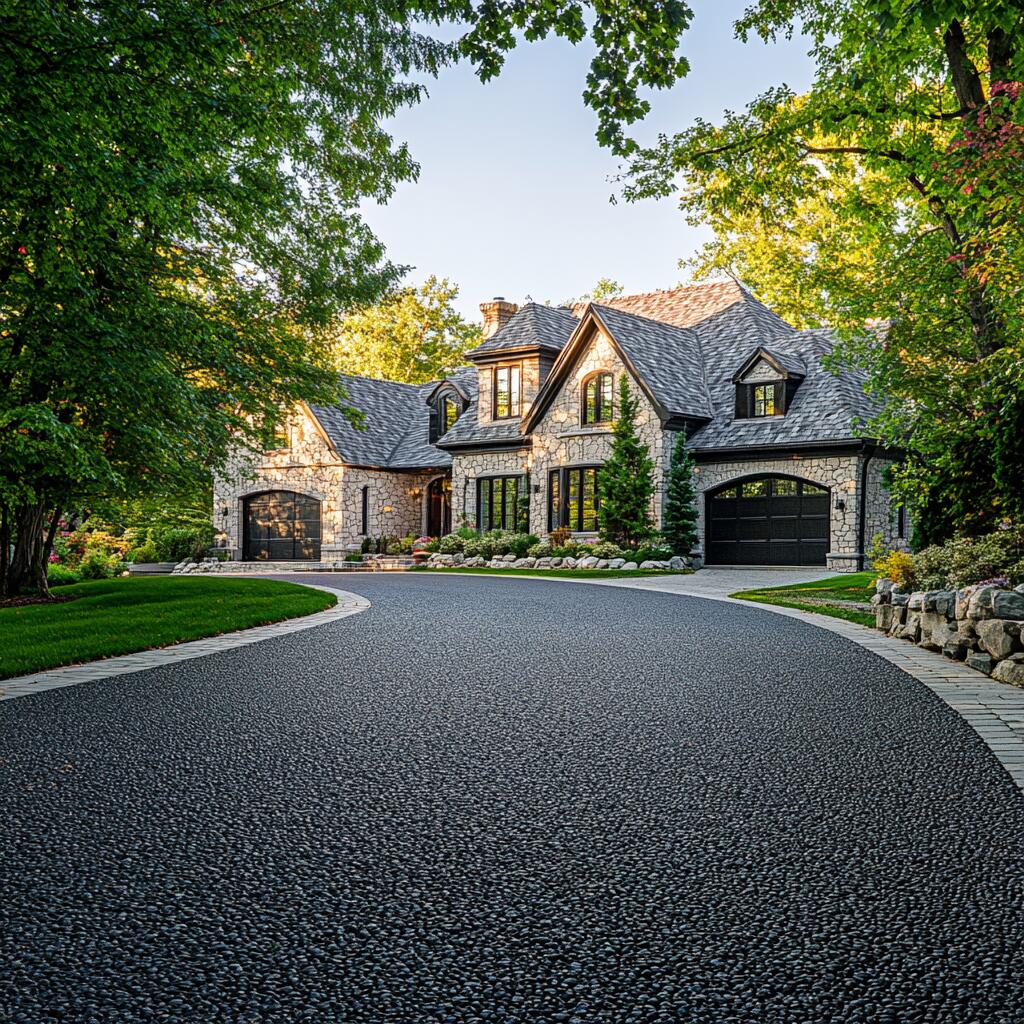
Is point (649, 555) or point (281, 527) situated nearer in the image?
point (649, 555)

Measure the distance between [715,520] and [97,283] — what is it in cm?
1767

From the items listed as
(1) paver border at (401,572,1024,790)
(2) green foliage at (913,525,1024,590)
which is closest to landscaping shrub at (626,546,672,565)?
(1) paver border at (401,572,1024,790)

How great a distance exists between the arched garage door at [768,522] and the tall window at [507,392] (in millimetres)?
7469

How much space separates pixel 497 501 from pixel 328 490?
6166 millimetres

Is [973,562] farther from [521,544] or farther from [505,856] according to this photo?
[521,544]

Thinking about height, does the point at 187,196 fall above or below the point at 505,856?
above

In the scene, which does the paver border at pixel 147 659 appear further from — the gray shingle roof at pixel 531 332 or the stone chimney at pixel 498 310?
the stone chimney at pixel 498 310

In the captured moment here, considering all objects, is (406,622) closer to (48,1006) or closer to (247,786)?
(247,786)

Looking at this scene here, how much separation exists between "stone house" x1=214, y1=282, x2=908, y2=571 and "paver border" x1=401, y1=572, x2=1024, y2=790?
9.22m

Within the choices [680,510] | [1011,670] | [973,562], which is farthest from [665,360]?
[1011,670]

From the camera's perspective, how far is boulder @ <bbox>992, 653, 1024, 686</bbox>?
22.3 feet

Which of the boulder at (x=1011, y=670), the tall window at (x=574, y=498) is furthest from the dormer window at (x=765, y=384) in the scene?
the boulder at (x=1011, y=670)

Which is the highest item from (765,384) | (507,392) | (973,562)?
(507,392)

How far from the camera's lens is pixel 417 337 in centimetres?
4869
